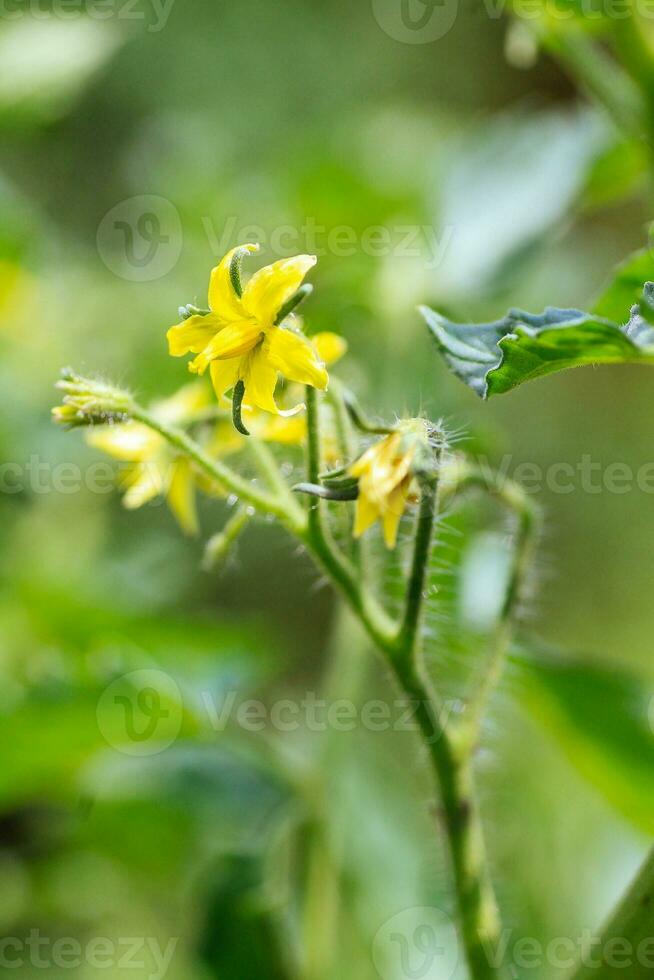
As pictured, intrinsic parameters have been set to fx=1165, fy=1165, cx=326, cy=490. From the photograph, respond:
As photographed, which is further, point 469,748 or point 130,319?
point 130,319

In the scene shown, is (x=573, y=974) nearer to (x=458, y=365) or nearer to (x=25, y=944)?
(x=458, y=365)

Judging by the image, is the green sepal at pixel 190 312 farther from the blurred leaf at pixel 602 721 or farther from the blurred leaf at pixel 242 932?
the blurred leaf at pixel 242 932

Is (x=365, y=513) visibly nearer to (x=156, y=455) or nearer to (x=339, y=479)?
(x=339, y=479)

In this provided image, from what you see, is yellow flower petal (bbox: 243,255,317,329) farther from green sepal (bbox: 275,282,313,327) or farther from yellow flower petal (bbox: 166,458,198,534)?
yellow flower petal (bbox: 166,458,198,534)

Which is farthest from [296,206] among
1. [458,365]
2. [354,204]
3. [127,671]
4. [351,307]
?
[458,365]
